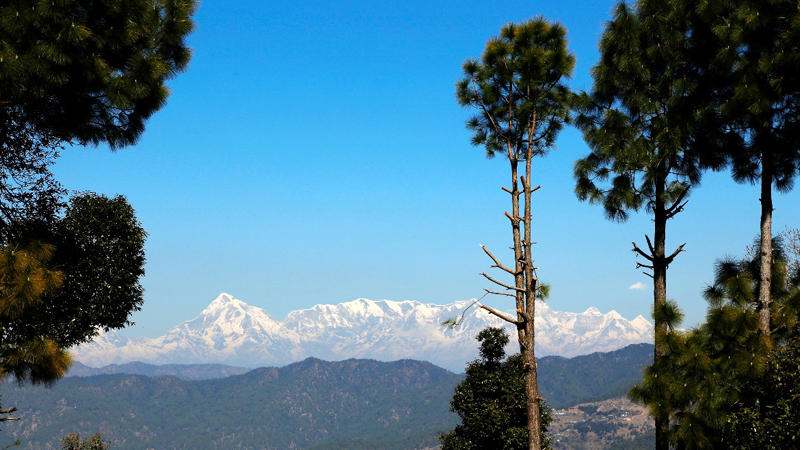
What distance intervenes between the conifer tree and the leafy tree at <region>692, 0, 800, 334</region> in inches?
37.9

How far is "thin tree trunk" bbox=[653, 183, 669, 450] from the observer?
56.7 feet

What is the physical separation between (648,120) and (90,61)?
15.7 meters

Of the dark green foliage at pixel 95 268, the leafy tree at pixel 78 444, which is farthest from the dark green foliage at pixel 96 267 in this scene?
the leafy tree at pixel 78 444

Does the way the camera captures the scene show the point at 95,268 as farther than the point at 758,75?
Yes

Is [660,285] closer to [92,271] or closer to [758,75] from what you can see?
[758,75]

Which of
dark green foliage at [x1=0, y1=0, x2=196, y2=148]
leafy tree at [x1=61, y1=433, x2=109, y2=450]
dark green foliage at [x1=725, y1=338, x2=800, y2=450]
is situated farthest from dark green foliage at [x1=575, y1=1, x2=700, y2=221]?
leafy tree at [x1=61, y1=433, x2=109, y2=450]

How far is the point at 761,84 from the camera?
17547 mm

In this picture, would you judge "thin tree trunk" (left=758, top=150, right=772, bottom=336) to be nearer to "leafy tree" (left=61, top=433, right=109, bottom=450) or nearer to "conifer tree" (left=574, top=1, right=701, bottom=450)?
"conifer tree" (left=574, top=1, right=701, bottom=450)

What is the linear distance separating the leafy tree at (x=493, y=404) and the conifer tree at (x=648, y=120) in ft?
58.3

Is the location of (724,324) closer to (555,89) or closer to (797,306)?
(797,306)

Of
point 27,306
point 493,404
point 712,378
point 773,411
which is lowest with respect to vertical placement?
point 493,404

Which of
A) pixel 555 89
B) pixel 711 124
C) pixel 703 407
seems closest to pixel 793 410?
pixel 703 407

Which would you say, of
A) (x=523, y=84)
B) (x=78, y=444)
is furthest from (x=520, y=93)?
(x=78, y=444)

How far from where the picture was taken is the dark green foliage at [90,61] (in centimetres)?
1445
